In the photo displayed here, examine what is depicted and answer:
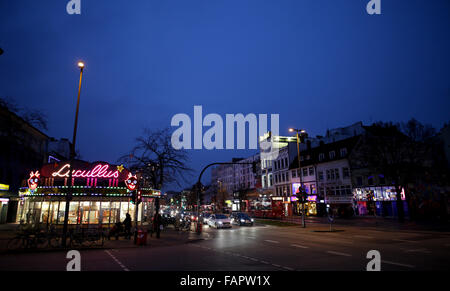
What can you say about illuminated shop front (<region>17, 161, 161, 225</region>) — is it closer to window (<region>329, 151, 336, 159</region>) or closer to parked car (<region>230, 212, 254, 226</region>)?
parked car (<region>230, 212, 254, 226</region>)

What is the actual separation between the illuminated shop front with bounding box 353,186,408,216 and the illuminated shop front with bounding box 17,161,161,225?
3686 cm

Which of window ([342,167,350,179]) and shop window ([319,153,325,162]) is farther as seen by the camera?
shop window ([319,153,325,162])

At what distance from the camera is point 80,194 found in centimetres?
2808

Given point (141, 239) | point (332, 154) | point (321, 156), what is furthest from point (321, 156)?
point (141, 239)

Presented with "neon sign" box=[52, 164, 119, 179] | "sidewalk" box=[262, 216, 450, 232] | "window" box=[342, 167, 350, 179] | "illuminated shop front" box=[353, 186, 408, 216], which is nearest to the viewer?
"sidewalk" box=[262, 216, 450, 232]

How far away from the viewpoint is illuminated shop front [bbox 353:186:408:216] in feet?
138

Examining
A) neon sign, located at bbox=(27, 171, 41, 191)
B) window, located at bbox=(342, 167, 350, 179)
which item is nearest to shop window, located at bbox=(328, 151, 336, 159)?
window, located at bbox=(342, 167, 350, 179)

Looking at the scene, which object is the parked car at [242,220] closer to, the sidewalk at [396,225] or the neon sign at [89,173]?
the sidewalk at [396,225]

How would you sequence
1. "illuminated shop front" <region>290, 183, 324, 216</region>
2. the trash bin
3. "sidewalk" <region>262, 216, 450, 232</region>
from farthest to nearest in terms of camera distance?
"illuminated shop front" <region>290, 183, 324, 216</region>
"sidewalk" <region>262, 216, 450, 232</region>
the trash bin

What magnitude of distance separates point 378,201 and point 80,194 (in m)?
44.5

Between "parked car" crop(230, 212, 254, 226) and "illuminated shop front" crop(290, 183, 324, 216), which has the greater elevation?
"illuminated shop front" crop(290, 183, 324, 216)

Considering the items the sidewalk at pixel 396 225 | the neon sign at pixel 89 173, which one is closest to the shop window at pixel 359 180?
the sidewalk at pixel 396 225

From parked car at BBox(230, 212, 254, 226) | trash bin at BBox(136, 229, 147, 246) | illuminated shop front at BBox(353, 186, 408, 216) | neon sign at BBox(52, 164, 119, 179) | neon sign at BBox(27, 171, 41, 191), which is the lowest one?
parked car at BBox(230, 212, 254, 226)
